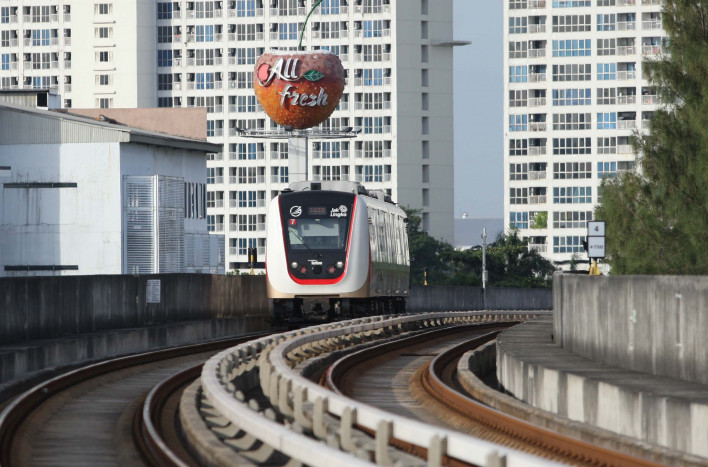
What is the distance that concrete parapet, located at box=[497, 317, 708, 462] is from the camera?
13.8 meters

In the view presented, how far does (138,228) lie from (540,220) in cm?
10995

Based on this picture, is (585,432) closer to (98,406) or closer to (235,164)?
(98,406)

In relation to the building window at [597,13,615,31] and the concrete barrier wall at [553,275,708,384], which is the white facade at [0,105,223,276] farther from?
the building window at [597,13,615,31]

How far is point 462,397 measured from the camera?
18797 mm

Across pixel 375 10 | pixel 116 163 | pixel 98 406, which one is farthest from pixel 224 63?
pixel 98 406

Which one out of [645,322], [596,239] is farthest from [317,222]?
[645,322]

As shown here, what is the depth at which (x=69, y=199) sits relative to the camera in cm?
5881

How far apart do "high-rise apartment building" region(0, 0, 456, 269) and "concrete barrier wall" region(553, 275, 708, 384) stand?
14575 cm

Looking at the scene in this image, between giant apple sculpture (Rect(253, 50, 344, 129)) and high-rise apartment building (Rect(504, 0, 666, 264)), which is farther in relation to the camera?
high-rise apartment building (Rect(504, 0, 666, 264))

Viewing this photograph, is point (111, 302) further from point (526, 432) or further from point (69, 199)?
point (69, 199)

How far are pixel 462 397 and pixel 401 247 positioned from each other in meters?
28.1

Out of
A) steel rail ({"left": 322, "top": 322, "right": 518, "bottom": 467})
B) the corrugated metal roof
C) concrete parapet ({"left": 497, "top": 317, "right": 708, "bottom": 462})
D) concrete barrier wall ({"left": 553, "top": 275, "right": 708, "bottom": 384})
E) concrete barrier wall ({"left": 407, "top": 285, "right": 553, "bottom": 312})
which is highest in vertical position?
the corrugated metal roof

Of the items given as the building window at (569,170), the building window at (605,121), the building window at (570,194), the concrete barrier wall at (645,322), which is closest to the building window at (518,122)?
the building window at (569,170)

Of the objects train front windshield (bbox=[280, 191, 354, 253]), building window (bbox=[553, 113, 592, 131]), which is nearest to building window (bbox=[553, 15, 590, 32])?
building window (bbox=[553, 113, 592, 131])
